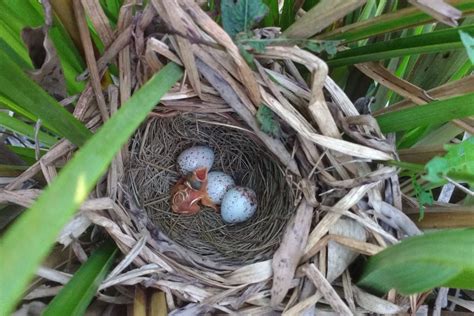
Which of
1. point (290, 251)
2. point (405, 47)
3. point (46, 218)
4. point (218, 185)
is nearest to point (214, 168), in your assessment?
point (218, 185)

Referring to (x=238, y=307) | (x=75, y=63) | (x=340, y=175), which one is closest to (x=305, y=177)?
(x=340, y=175)

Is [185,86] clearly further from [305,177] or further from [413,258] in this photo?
[413,258]

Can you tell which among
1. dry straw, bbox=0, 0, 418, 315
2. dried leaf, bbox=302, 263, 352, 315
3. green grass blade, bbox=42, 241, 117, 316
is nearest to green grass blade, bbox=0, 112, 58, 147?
dry straw, bbox=0, 0, 418, 315

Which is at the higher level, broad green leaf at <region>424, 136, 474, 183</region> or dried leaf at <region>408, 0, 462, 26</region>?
dried leaf at <region>408, 0, 462, 26</region>

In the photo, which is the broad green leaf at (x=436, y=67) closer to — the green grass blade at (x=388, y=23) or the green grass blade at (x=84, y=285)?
the green grass blade at (x=388, y=23)

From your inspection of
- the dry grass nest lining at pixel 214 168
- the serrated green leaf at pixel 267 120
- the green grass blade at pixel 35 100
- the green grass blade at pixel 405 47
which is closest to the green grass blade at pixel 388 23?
the green grass blade at pixel 405 47

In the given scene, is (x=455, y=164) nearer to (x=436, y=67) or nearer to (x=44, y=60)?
(x=436, y=67)

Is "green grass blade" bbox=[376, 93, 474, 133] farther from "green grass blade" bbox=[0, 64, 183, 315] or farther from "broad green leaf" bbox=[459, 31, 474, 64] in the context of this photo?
"green grass blade" bbox=[0, 64, 183, 315]
